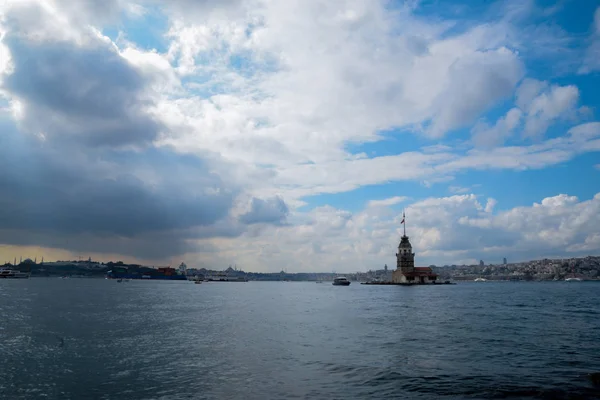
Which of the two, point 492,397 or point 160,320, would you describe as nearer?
point 492,397

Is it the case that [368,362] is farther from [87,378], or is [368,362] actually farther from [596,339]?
[596,339]

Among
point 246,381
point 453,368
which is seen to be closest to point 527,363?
point 453,368

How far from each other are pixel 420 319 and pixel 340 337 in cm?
1852

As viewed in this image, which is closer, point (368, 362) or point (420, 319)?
point (368, 362)

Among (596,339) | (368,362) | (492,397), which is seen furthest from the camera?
(596,339)

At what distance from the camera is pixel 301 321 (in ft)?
179

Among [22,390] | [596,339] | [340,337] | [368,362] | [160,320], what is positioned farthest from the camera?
[160,320]

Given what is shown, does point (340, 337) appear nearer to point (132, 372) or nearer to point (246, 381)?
point (246, 381)

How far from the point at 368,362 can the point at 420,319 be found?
28.0 meters

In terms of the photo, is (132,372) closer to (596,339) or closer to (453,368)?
(453,368)

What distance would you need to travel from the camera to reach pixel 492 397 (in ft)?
66.4

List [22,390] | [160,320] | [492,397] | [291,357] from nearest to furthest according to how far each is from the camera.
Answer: [492,397], [22,390], [291,357], [160,320]

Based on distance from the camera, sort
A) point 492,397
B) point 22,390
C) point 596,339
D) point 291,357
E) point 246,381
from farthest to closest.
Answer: point 596,339, point 291,357, point 246,381, point 22,390, point 492,397

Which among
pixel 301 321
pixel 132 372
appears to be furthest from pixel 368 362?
pixel 301 321
